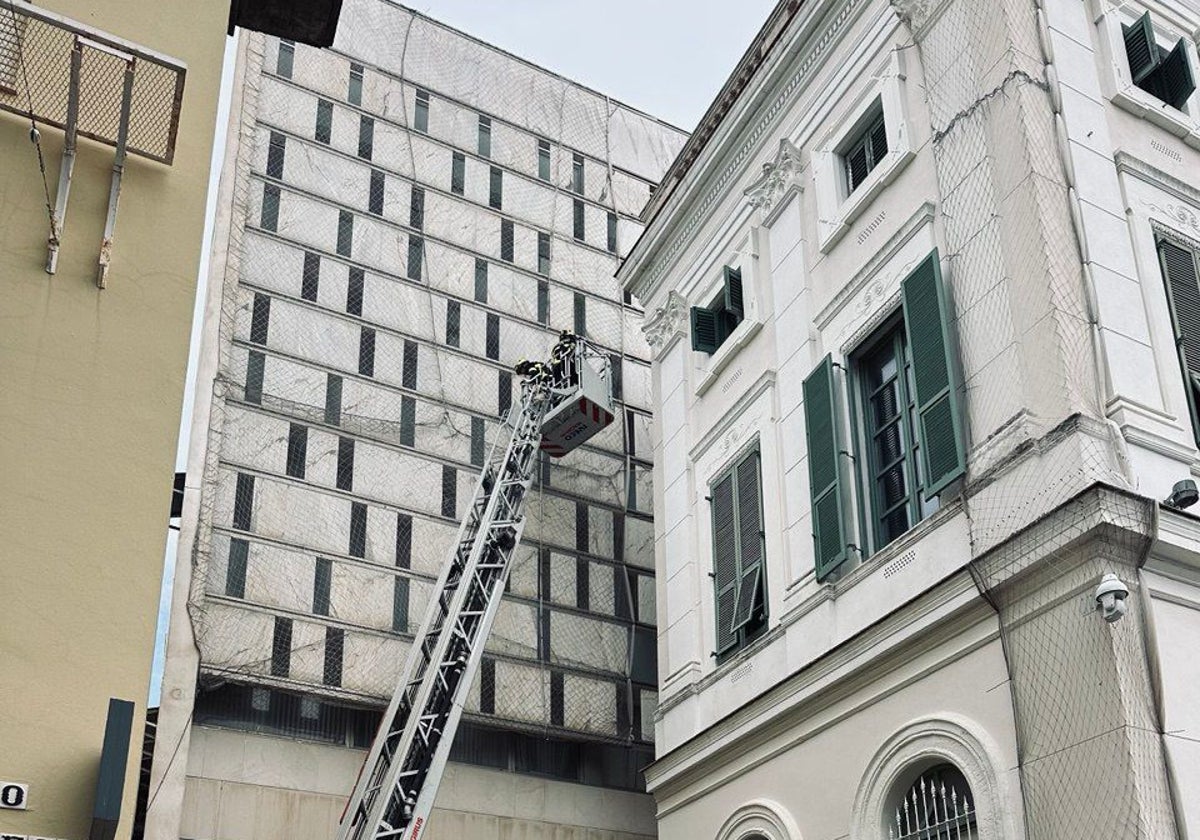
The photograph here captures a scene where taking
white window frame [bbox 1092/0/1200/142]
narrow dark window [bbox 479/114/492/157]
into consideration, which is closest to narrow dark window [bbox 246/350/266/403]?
narrow dark window [bbox 479/114/492/157]

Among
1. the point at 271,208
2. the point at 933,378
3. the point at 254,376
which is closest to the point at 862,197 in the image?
the point at 933,378

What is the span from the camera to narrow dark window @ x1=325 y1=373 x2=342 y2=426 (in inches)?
1010

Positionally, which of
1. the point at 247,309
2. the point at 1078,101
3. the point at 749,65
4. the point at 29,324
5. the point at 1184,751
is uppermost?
the point at 749,65

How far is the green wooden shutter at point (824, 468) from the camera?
17.6 metres

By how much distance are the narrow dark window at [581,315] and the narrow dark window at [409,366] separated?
168 inches

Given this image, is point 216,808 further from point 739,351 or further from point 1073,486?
point 1073,486

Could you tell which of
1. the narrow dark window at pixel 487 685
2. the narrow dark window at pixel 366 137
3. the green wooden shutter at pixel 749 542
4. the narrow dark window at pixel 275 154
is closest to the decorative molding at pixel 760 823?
the green wooden shutter at pixel 749 542

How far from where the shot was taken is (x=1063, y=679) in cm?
1341

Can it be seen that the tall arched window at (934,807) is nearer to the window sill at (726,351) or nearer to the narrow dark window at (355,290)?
the window sill at (726,351)

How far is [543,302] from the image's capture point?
2989cm

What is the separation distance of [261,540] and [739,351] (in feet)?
29.1

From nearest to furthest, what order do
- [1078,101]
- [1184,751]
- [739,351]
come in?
[1184,751] < [1078,101] < [739,351]

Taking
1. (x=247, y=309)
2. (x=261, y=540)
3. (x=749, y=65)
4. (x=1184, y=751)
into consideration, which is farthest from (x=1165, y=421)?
(x=247, y=309)

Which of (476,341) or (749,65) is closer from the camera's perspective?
(749,65)
